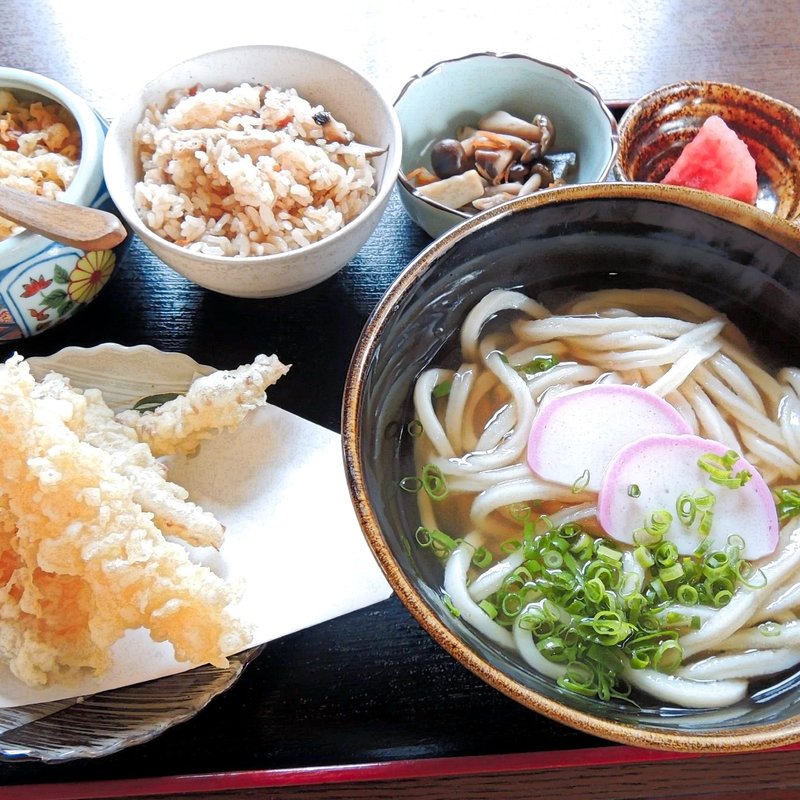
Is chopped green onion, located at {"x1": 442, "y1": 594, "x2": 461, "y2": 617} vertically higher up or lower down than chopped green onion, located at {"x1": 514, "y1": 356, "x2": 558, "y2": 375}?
lower down

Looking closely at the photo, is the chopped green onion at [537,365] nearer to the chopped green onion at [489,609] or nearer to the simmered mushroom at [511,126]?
the chopped green onion at [489,609]

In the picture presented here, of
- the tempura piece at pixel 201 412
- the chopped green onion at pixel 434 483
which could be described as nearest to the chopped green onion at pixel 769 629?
the chopped green onion at pixel 434 483

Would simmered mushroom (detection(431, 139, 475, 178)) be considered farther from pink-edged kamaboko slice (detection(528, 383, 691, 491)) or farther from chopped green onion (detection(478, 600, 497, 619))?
chopped green onion (detection(478, 600, 497, 619))

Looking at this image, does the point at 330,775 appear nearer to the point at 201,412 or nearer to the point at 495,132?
the point at 201,412

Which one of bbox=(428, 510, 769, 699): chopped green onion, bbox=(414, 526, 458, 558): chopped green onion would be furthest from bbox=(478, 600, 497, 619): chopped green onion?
bbox=(414, 526, 458, 558): chopped green onion

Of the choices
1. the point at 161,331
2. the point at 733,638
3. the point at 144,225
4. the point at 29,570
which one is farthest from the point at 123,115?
the point at 733,638

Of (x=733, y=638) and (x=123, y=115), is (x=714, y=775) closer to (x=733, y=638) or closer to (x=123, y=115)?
(x=733, y=638)

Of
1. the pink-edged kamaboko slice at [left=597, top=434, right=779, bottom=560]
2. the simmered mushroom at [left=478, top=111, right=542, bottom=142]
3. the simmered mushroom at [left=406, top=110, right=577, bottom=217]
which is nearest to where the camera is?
the pink-edged kamaboko slice at [left=597, top=434, right=779, bottom=560]
